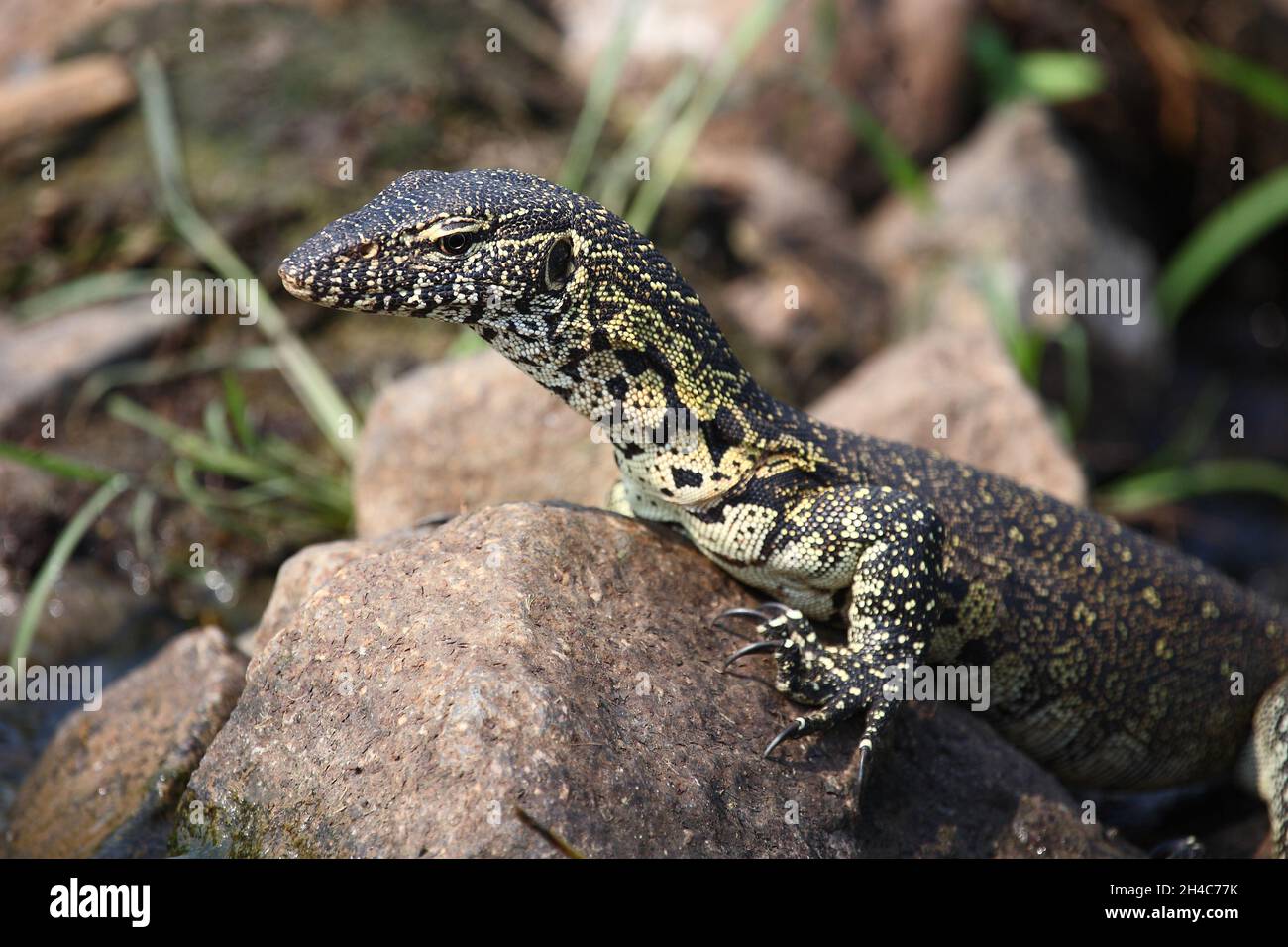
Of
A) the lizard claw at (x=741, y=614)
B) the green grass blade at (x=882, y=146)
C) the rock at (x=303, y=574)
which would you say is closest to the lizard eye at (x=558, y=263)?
the rock at (x=303, y=574)

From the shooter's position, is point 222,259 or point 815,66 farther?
point 815,66

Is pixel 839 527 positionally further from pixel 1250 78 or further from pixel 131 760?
pixel 1250 78

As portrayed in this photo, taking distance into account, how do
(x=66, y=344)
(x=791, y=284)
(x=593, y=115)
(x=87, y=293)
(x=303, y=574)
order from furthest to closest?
1. (x=791, y=284)
2. (x=593, y=115)
3. (x=87, y=293)
4. (x=66, y=344)
5. (x=303, y=574)

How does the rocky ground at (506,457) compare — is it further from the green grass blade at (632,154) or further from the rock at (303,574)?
the green grass blade at (632,154)

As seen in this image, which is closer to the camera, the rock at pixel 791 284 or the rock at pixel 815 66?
the rock at pixel 791 284

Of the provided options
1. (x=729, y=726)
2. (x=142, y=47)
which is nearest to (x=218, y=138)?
(x=142, y=47)

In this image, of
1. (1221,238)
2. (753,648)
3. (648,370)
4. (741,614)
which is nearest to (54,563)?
(648,370)
